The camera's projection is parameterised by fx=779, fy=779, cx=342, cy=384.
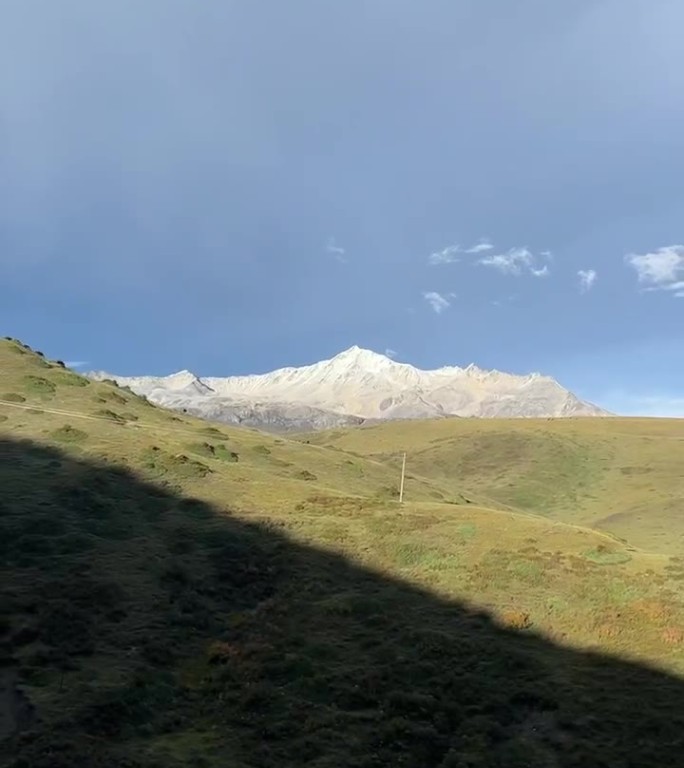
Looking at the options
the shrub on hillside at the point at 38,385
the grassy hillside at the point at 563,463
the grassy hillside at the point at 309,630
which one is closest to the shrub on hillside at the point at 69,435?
the grassy hillside at the point at 309,630

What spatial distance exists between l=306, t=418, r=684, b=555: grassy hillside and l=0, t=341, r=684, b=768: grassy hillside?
43319mm

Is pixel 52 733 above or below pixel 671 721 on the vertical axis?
below

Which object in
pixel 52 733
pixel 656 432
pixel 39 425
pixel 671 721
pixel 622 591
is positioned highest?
pixel 656 432

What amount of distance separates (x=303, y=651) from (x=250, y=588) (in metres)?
7.23

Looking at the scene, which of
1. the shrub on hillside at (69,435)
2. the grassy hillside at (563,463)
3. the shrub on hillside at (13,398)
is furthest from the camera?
the grassy hillside at (563,463)

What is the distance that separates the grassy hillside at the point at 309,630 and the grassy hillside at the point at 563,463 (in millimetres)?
43319

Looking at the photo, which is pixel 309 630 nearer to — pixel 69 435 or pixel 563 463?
pixel 69 435

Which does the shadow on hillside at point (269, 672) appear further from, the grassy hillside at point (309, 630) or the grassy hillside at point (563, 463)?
the grassy hillside at point (563, 463)

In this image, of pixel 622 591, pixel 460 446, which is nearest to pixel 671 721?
pixel 622 591

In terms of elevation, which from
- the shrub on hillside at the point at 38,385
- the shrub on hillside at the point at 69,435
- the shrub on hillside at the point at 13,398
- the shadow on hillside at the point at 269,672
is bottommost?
the shadow on hillside at the point at 269,672

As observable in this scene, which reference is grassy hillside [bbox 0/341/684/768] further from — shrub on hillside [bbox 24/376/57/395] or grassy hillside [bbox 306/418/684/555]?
grassy hillside [bbox 306/418/684/555]

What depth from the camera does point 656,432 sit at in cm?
16538

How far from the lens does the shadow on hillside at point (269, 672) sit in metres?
22.1

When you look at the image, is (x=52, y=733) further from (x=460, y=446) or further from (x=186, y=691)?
(x=460, y=446)
